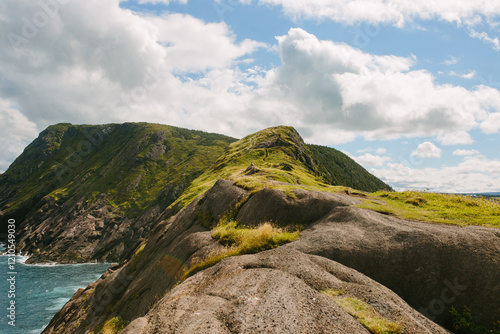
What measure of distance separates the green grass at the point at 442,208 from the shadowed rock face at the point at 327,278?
1.92 metres

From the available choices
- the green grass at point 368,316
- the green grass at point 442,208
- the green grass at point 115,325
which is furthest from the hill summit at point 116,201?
the green grass at point 368,316

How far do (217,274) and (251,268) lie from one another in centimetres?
157

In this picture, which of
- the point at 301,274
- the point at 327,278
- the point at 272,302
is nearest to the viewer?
the point at 272,302

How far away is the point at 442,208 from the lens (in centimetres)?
1936

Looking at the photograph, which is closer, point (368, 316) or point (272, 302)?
point (368, 316)

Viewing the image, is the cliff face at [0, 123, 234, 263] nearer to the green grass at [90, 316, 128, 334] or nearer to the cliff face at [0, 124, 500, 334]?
the green grass at [90, 316, 128, 334]

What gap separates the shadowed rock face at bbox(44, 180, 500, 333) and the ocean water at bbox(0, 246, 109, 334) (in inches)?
2098

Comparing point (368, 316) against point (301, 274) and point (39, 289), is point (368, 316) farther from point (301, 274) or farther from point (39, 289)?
point (39, 289)

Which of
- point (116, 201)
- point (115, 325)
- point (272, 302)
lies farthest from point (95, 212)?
point (272, 302)

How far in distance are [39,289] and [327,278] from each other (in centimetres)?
9471

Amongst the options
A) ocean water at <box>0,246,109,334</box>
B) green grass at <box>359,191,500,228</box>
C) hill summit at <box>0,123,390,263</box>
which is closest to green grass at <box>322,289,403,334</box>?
green grass at <box>359,191,500,228</box>

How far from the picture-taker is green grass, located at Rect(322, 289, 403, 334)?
756 cm

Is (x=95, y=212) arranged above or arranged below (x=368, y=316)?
below

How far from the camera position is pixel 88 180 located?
194 m
